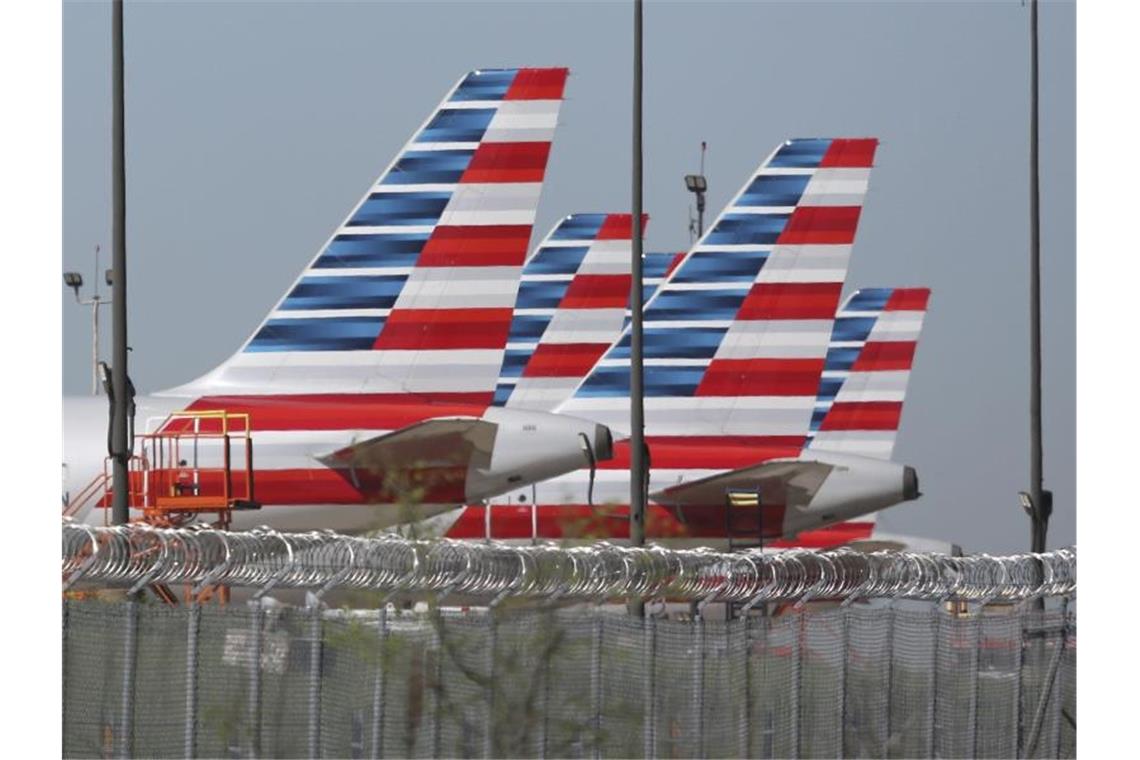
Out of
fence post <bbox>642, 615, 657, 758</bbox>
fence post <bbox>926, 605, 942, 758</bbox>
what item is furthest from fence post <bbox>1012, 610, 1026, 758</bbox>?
fence post <bbox>642, 615, 657, 758</bbox>

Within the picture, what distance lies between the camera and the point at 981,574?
22.5 metres

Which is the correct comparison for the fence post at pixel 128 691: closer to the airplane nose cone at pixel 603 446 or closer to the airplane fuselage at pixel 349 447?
the airplane fuselage at pixel 349 447

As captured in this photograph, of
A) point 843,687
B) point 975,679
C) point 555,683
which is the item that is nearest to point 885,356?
point 975,679

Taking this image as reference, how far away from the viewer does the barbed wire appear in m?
14.2

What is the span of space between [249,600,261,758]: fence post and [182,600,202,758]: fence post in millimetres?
399

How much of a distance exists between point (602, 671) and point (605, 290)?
3211 cm

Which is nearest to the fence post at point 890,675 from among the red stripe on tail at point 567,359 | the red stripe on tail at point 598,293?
the red stripe on tail at point 567,359

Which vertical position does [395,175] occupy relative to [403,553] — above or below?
above

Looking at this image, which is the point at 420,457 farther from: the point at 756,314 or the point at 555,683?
the point at 555,683

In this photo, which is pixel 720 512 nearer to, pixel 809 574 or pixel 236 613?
pixel 809 574

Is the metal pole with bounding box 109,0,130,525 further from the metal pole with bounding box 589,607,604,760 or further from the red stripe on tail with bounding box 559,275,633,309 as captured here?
the red stripe on tail with bounding box 559,275,633,309

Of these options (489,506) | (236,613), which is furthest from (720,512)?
(236,613)

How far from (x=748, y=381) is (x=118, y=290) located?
22309mm

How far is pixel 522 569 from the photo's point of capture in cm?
1752
